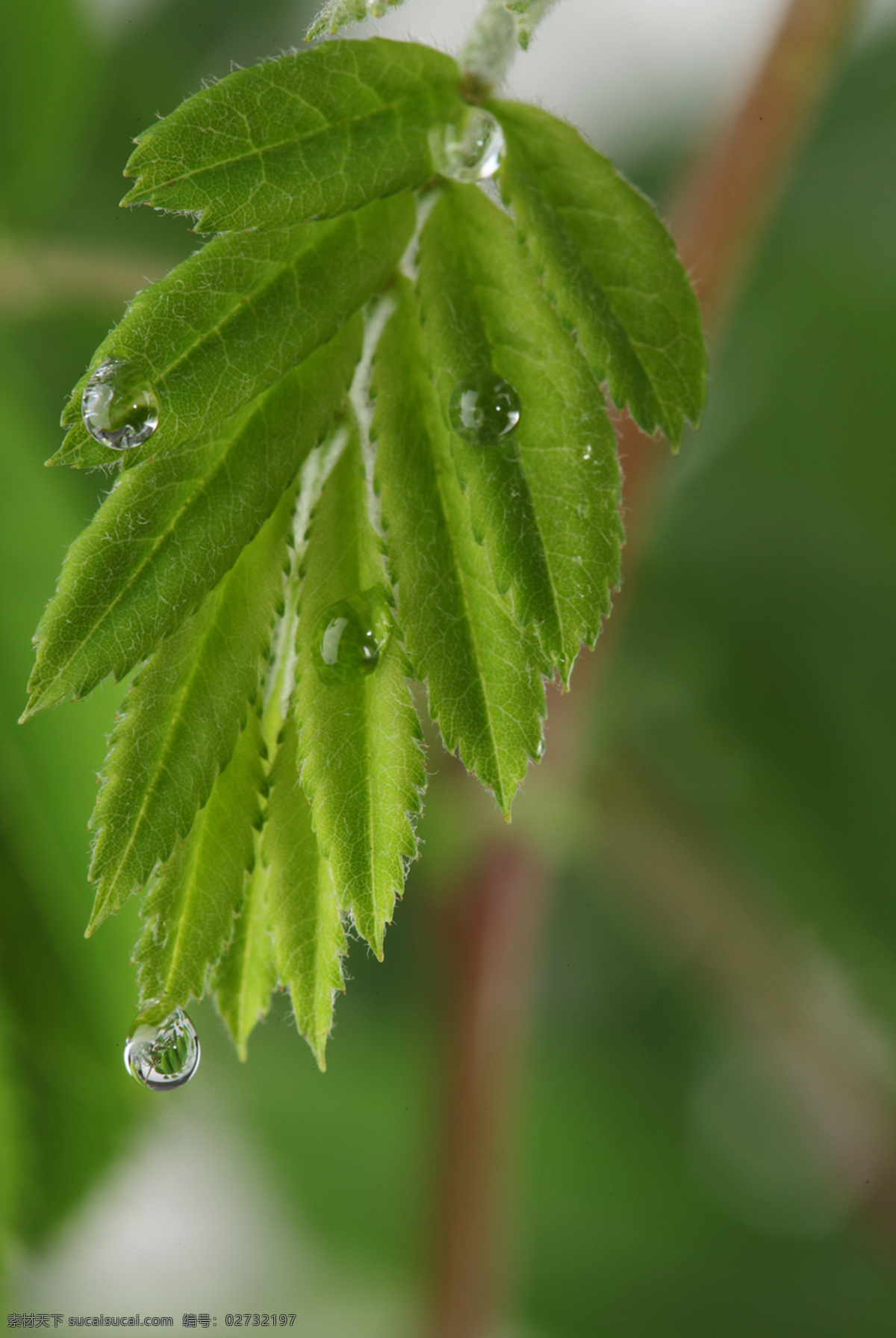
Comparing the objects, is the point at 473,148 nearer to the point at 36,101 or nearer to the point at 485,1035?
the point at 36,101

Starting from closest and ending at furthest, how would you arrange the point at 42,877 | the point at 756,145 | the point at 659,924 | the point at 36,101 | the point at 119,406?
1. the point at 119,406
2. the point at 42,877
3. the point at 756,145
4. the point at 36,101
5. the point at 659,924

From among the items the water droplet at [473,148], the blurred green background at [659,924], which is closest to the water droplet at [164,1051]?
the water droplet at [473,148]

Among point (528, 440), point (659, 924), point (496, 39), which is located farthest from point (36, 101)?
point (659, 924)

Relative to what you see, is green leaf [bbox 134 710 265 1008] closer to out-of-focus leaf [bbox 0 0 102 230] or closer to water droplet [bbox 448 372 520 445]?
water droplet [bbox 448 372 520 445]

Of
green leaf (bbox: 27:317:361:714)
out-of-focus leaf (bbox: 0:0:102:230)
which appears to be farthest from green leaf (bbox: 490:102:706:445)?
out-of-focus leaf (bbox: 0:0:102:230)

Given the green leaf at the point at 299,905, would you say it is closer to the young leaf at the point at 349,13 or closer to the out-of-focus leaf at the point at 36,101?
the young leaf at the point at 349,13

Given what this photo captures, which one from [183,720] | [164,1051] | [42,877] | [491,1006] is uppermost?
[183,720]

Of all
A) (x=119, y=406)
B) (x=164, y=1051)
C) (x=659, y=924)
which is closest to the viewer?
(x=119, y=406)

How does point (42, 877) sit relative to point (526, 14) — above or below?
below
